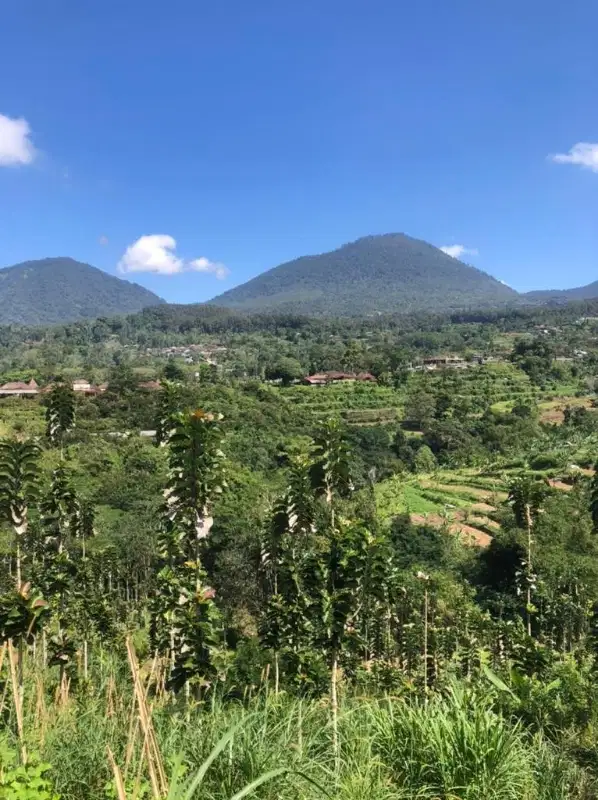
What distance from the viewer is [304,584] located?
520 inches

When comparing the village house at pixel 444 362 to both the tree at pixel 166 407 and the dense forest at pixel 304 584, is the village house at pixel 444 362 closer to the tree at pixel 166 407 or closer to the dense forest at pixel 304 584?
the dense forest at pixel 304 584

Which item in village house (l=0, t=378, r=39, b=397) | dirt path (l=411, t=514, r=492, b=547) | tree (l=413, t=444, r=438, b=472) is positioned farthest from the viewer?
village house (l=0, t=378, r=39, b=397)

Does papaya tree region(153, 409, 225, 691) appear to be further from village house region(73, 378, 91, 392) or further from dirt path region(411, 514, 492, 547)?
village house region(73, 378, 91, 392)

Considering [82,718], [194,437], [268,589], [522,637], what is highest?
[194,437]

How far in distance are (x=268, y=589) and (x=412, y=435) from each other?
40851mm

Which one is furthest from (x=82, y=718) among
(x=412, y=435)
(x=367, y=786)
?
(x=412, y=435)

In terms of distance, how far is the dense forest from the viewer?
→ 12.7 feet

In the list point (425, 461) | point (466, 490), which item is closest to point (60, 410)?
point (466, 490)

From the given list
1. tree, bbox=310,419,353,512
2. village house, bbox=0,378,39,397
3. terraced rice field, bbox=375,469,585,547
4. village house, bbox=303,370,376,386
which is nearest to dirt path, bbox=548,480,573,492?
terraced rice field, bbox=375,469,585,547

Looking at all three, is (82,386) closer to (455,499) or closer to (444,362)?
(455,499)

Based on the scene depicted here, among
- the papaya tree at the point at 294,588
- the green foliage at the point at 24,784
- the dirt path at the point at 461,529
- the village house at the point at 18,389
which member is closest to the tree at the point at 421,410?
the dirt path at the point at 461,529

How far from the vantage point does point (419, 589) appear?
31.5 meters

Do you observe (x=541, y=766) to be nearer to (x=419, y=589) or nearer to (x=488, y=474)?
(x=419, y=589)

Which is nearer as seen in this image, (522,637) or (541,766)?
(541,766)
